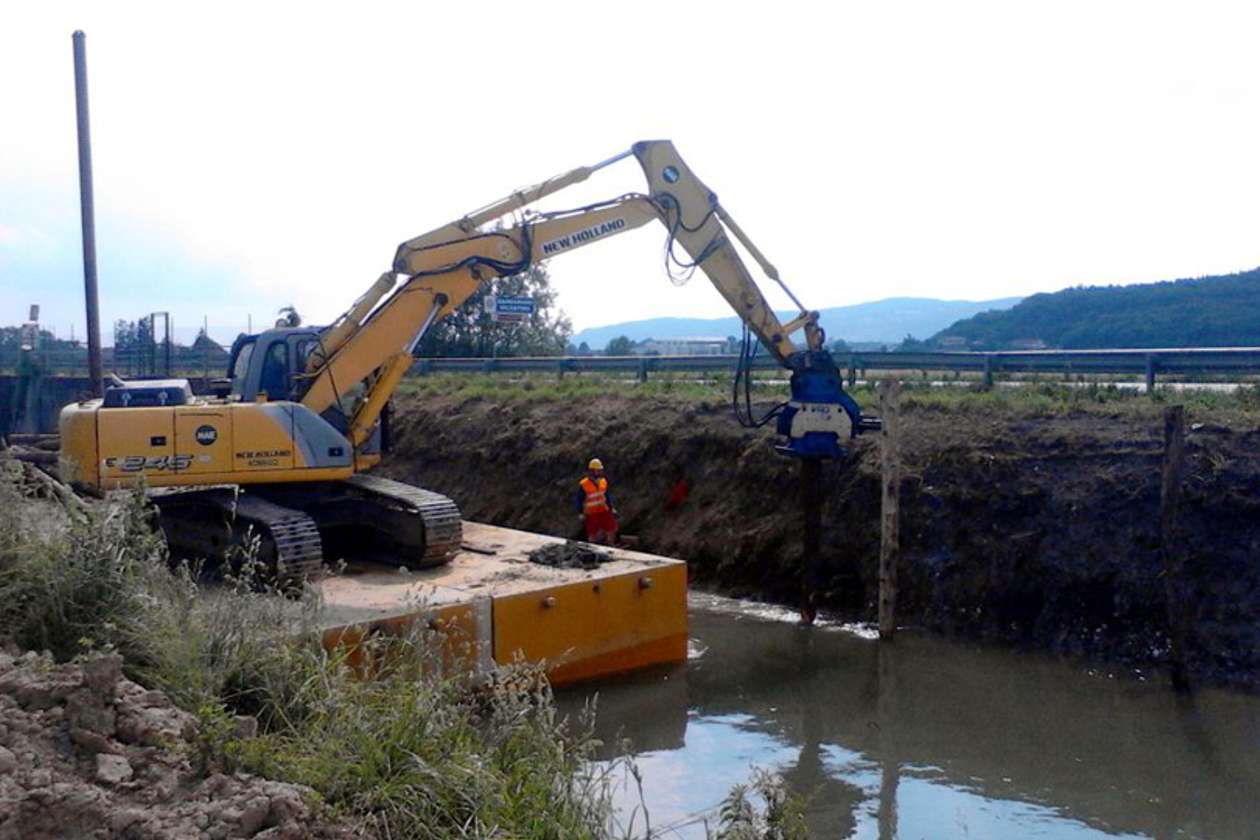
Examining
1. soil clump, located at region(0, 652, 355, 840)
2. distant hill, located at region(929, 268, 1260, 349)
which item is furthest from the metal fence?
soil clump, located at region(0, 652, 355, 840)

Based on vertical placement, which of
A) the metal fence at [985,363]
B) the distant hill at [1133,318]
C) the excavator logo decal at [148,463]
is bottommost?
the excavator logo decal at [148,463]

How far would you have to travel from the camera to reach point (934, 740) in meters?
9.75

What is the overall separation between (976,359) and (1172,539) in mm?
7387

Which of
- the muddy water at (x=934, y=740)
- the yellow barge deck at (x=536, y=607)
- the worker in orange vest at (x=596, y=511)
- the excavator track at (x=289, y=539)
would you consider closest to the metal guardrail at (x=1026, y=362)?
the worker in orange vest at (x=596, y=511)

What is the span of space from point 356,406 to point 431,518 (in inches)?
67.5

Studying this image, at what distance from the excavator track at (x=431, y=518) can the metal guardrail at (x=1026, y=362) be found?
6.43m

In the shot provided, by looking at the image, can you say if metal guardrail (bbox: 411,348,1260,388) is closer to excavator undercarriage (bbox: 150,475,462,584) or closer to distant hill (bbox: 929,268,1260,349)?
excavator undercarriage (bbox: 150,475,462,584)

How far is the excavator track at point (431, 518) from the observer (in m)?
11.2

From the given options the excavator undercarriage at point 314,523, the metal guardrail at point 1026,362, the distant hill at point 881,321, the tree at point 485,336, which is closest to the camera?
the excavator undercarriage at point 314,523

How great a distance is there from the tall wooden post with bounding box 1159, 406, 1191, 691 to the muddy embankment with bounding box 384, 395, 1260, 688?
16.3 inches

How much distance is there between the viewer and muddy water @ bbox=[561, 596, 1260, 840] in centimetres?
823

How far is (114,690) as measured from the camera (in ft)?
16.7

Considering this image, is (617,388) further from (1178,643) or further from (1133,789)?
(1133,789)

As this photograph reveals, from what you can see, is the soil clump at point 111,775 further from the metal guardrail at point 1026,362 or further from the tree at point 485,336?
the tree at point 485,336
